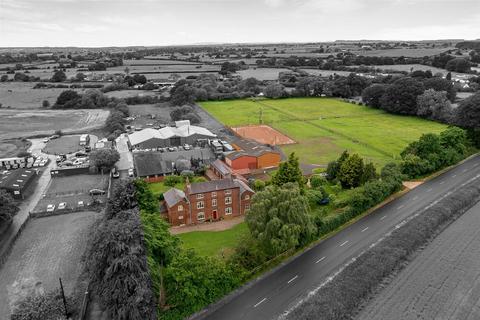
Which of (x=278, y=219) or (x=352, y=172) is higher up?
(x=278, y=219)

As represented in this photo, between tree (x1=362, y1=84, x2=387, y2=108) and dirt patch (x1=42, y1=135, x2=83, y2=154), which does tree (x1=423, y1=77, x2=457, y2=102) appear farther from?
dirt patch (x1=42, y1=135, x2=83, y2=154)

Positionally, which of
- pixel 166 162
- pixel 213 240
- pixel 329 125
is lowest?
pixel 329 125

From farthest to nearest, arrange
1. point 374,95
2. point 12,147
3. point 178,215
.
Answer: point 374,95 → point 12,147 → point 178,215

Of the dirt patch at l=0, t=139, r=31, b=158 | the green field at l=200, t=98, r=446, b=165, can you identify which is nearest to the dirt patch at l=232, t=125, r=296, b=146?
the green field at l=200, t=98, r=446, b=165

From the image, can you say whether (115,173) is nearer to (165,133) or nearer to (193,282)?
(165,133)

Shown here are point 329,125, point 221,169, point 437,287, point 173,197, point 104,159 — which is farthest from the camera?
point 329,125

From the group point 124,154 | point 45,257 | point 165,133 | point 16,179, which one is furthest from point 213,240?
point 165,133

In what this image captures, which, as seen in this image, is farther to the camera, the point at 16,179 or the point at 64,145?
the point at 64,145
